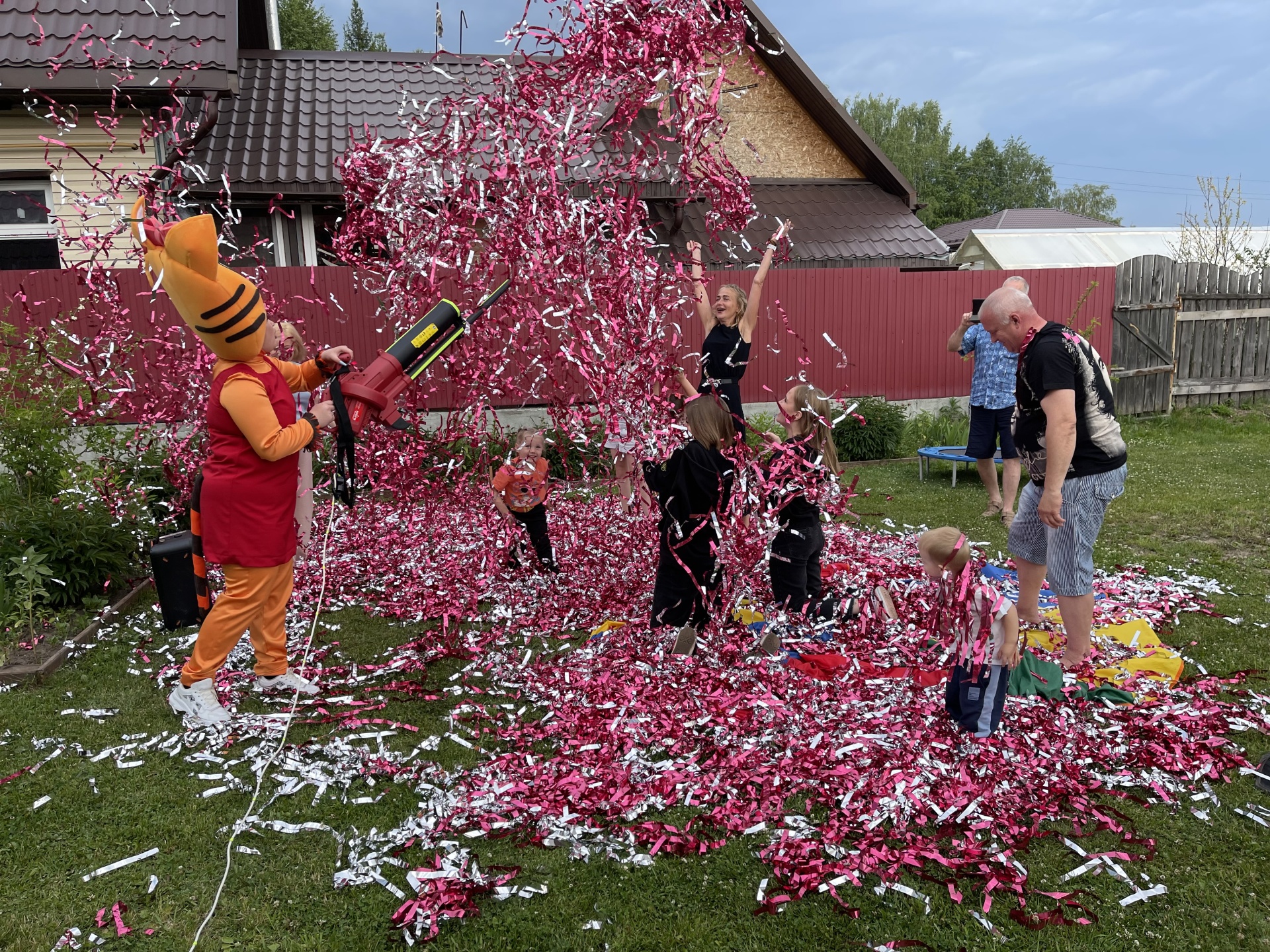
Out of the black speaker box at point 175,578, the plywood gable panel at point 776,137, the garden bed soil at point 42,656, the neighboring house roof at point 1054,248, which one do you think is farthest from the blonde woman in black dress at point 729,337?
the neighboring house roof at point 1054,248

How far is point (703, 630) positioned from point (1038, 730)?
163 cm

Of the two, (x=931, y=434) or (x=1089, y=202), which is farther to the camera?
(x=1089, y=202)

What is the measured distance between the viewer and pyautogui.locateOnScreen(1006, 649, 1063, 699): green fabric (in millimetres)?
3699

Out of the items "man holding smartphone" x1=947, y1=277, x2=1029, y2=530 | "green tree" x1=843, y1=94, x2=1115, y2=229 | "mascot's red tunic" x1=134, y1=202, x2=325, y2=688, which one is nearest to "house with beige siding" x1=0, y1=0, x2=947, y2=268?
"mascot's red tunic" x1=134, y1=202, x2=325, y2=688

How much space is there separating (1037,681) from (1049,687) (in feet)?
0.17

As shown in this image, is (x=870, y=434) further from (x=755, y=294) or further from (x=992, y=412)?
(x=755, y=294)

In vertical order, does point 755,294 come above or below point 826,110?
below

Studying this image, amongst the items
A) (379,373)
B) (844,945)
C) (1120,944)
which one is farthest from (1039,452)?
(379,373)

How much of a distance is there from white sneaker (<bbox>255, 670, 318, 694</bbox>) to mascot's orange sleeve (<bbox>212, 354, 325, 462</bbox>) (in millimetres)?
1135

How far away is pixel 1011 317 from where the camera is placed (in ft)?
12.6

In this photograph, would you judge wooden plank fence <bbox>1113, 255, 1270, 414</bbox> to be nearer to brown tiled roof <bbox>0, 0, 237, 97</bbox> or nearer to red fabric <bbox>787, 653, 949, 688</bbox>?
red fabric <bbox>787, 653, 949, 688</bbox>

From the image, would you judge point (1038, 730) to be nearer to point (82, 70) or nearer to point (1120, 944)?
point (1120, 944)

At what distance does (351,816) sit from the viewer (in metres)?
3.04

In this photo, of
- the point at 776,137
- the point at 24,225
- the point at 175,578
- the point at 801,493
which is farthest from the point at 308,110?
the point at 801,493
